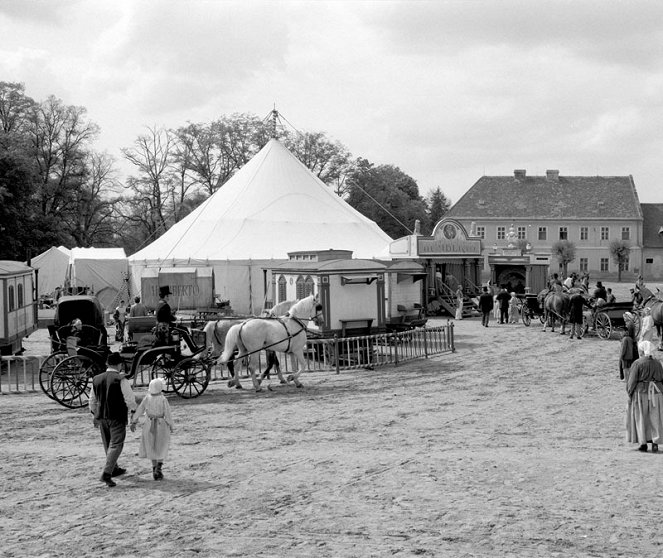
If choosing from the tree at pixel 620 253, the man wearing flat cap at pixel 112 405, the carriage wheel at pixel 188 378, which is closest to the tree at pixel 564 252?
the tree at pixel 620 253

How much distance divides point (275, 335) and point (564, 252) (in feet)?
178

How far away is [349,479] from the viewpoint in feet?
29.8

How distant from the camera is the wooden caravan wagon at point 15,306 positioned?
18656 mm

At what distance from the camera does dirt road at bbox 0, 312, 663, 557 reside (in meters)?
7.11

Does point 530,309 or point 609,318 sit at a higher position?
point 530,309

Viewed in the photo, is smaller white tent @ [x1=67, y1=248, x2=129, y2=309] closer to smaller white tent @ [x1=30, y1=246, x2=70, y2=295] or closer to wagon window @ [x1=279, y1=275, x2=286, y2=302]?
smaller white tent @ [x1=30, y1=246, x2=70, y2=295]

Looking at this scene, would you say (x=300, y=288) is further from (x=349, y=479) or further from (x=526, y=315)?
(x=349, y=479)

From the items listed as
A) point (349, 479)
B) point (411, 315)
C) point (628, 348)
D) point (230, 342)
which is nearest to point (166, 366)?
point (230, 342)

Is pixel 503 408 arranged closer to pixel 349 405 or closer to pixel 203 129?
pixel 349 405

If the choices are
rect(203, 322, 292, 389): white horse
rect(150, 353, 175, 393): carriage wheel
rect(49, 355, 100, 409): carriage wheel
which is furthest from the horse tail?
rect(49, 355, 100, 409): carriage wheel

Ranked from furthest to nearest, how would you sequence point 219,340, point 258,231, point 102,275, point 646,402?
point 102,275 < point 258,231 < point 219,340 < point 646,402

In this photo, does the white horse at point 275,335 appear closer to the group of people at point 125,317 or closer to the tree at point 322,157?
the group of people at point 125,317

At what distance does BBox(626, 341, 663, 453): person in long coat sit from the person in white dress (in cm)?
576

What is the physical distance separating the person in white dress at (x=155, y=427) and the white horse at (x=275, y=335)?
610 cm
